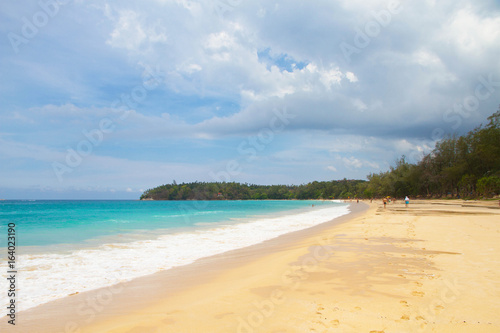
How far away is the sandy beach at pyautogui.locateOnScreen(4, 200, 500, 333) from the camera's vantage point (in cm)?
391

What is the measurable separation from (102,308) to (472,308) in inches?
243

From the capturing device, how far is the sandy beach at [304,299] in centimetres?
391

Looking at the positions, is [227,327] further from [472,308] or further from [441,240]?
[441,240]

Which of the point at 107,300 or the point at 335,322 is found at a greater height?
the point at 335,322

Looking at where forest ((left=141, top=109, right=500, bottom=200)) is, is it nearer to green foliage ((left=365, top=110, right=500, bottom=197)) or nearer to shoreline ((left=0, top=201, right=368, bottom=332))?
green foliage ((left=365, top=110, right=500, bottom=197))

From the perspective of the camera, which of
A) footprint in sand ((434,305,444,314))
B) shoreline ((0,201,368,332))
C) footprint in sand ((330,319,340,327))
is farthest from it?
shoreline ((0,201,368,332))

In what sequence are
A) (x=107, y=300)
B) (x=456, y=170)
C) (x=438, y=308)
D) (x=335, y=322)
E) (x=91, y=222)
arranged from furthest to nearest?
1. (x=456, y=170)
2. (x=91, y=222)
3. (x=107, y=300)
4. (x=438, y=308)
5. (x=335, y=322)

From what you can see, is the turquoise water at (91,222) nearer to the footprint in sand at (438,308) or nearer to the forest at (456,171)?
the footprint in sand at (438,308)

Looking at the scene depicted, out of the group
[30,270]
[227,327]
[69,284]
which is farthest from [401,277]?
[30,270]

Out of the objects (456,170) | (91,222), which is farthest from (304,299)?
(456,170)

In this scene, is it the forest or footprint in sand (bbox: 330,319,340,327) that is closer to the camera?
footprint in sand (bbox: 330,319,340,327)

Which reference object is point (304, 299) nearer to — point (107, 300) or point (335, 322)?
point (335, 322)

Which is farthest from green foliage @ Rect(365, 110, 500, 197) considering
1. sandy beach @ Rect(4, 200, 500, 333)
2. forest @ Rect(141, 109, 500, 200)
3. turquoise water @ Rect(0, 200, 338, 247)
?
sandy beach @ Rect(4, 200, 500, 333)

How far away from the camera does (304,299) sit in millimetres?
4801
